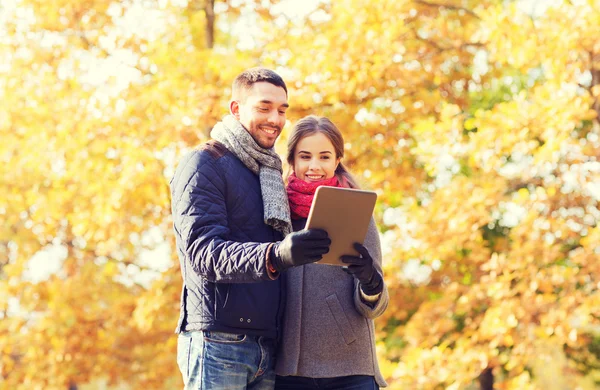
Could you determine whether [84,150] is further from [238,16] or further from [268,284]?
[268,284]

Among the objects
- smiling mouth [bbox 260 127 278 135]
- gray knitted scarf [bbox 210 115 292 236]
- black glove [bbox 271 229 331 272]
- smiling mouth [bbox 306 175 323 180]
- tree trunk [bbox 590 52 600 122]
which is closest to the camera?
black glove [bbox 271 229 331 272]

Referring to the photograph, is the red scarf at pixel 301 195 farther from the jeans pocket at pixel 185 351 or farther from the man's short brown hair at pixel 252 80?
the jeans pocket at pixel 185 351

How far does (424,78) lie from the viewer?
759 centimetres

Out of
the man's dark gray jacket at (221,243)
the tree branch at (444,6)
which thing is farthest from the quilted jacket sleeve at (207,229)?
the tree branch at (444,6)

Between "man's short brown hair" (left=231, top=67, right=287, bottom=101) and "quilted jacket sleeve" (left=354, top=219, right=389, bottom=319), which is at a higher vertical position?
"man's short brown hair" (left=231, top=67, right=287, bottom=101)

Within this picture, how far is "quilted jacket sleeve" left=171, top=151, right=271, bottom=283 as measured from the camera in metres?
2.49

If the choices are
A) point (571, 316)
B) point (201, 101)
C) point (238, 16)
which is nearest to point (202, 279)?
point (571, 316)

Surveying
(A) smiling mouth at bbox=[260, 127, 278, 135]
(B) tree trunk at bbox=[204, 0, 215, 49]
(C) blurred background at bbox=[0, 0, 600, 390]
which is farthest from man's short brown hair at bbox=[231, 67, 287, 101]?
(B) tree trunk at bbox=[204, 0, 215, 49]

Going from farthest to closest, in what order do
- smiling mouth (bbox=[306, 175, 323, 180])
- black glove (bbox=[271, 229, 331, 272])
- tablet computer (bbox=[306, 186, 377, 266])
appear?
smiling mouth (bbox=[306, 175, 323, 180]) < tablet computer (bbox=[306, 186, 377, 266]) < black glove (bbox=[271, 229, 331, 272])

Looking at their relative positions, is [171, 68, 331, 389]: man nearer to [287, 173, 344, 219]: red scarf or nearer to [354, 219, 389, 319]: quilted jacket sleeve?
[287, 173, 344, 219]: red scarf

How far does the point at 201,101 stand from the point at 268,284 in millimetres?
4941

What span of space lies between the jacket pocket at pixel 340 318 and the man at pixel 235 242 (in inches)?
10.4

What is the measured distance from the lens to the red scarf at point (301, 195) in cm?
308

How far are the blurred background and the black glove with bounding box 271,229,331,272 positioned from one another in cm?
351
